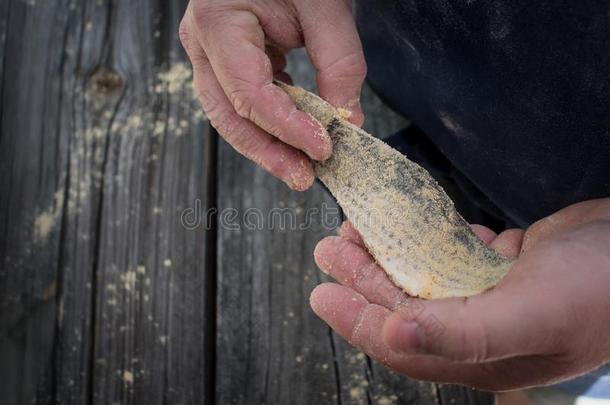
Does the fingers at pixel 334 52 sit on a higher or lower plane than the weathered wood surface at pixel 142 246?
higher

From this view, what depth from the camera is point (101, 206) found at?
188cm

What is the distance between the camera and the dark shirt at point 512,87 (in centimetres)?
112

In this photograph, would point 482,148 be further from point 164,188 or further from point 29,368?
point 29,368

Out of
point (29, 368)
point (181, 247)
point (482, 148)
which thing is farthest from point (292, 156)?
point (29, 368)

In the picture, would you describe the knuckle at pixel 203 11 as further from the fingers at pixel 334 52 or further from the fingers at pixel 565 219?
the fingers at pixel 565 219

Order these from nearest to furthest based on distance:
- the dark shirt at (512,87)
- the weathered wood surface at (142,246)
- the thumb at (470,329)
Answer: the thumb at (470,329) < the dark shirt at (512,87) < the weathered wood surface at (142,246)

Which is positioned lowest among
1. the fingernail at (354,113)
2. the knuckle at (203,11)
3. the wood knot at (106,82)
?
the fingernail at (354,113)

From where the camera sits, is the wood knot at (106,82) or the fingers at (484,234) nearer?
the fingers at (484,234)

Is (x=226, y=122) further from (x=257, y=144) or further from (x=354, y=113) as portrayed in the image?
(x=354, y=113)

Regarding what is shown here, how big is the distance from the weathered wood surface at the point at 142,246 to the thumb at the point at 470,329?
831mm

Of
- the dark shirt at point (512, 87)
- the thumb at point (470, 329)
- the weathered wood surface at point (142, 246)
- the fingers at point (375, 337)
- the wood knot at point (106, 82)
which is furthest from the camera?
the wood knot at point (106, 82)

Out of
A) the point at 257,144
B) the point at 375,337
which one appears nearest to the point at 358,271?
the point at 375,337

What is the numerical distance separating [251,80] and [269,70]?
0.05m

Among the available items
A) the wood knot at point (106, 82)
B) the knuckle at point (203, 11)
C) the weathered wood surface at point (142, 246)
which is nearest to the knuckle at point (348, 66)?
the knuckle at point (203, 11)
